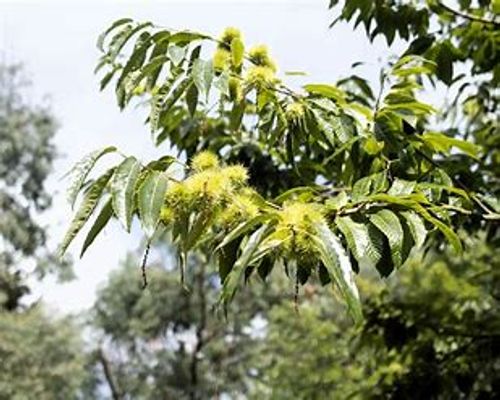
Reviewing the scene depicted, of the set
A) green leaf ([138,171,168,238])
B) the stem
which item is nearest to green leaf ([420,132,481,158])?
green leaf ([138,171,168,238])

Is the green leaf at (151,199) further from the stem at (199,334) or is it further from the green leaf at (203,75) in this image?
the stem at (199,334)

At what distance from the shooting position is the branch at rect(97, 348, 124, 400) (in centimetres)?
1911

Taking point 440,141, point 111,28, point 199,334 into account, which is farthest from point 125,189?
point 199,334

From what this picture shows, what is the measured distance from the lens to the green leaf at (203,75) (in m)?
1.19

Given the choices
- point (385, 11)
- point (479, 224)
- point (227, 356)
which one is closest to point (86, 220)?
point (385, 11)

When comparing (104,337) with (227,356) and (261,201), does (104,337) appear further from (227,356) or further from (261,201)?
(261,201)

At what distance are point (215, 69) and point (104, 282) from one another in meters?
20.4

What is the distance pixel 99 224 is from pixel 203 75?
0.31 meters

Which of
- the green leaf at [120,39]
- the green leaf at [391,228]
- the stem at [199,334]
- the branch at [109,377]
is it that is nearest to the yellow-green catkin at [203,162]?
the green leaf at [391,228]

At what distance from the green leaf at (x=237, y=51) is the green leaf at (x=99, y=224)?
1.25 ft

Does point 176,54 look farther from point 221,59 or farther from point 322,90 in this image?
point 322,90

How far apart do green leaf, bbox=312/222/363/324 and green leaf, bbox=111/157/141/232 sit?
0.23 m

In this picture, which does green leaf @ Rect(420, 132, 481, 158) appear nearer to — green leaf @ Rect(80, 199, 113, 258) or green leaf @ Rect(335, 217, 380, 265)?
green leaf @ Rect(335, 217, 380, 265)

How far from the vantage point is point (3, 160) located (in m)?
18.3
